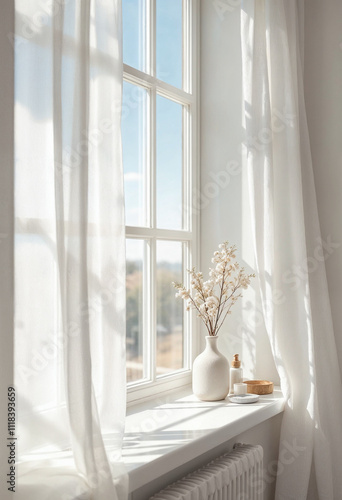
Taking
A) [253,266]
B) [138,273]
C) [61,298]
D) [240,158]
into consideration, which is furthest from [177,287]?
[61,298]

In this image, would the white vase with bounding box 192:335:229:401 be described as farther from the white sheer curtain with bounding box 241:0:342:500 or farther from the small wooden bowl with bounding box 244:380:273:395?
the white sheer curtain with bounding box 241:0:342:500

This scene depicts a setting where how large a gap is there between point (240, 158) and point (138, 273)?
0.78 meters

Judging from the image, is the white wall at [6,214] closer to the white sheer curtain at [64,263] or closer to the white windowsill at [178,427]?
the white sheer curtain at [64,263]

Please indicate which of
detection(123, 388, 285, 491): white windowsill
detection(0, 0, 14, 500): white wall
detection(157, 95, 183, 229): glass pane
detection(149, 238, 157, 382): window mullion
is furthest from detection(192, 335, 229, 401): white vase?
Answer: detection(0, 0, 14, 500): white wall

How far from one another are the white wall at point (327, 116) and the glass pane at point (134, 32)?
2.71 ft

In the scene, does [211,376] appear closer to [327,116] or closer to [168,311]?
[168,311]

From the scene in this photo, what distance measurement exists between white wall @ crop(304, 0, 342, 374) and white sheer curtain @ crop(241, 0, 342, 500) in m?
0.10

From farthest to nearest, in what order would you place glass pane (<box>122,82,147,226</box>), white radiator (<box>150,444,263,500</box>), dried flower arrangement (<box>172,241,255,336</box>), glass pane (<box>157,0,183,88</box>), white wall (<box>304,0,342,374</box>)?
white wall (<box>304,0,342,374</box>) → glass pane (<box>157,0,183,88</box>) → dried flower arrangement (<box>172,241,255,336</box>) → glass pane (<box>122,82,147,226</box>) → white radiator (<box>150,444,263,500</box>)

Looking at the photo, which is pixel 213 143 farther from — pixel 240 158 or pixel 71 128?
pixel 71 128

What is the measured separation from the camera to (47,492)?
132cm

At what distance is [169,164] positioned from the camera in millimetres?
2518

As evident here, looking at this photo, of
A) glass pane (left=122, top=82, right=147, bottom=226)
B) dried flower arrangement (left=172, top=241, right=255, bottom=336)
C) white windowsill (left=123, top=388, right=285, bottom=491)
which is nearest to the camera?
white windowsill (left=123, top=388, right=285, bottom=491)

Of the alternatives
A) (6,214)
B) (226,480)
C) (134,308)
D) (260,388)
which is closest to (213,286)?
(134,308)

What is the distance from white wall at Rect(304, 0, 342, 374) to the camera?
8.41ft
